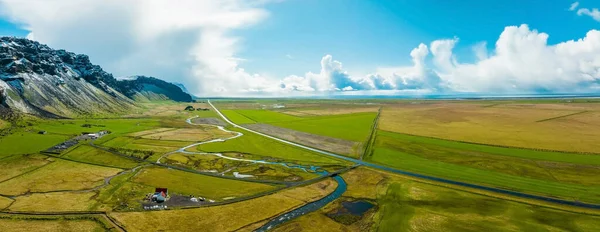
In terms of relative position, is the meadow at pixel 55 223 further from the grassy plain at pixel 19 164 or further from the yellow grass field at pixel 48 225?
the grassy plain at pixel 19 164

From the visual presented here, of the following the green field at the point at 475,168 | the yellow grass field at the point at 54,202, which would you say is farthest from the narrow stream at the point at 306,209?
the yellow grass field at the point at 54,202

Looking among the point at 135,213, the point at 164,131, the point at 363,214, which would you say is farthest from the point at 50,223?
the point at 164,131

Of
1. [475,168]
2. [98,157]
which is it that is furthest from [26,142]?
[475,168]

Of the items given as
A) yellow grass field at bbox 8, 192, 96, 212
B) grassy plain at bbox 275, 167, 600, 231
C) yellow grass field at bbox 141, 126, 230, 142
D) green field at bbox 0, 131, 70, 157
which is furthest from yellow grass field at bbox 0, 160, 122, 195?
grassy plain at bbox 275, 167, 600, 231

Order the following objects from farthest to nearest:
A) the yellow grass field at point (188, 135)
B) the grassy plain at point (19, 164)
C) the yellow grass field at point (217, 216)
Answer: the yellow grass field at point (188, 135), the grassy plain at point (19, 164), the yellow grass field at point (217, 216)

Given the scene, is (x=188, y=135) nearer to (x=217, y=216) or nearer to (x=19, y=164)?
(x=19, y=164)
